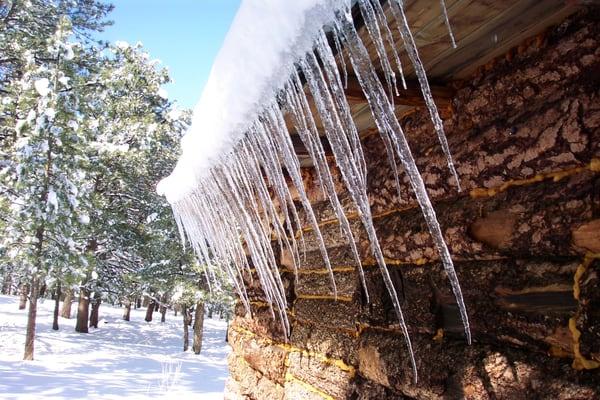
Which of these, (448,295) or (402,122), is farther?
(402,122)

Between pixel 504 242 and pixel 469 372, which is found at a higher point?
pixel 504 242

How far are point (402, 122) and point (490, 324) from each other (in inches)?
31.4

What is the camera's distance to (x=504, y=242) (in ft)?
4.09

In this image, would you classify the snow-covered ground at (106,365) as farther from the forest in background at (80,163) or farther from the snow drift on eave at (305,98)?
the snow drift on eave at (305,98)

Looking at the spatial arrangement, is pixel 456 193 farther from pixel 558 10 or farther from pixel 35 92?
pixel 35 92

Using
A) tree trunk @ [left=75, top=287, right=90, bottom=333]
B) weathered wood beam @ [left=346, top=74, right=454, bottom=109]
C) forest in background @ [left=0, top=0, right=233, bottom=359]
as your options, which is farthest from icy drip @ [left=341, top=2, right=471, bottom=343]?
tree trunk @ [left=75, top=287, right=90, bottom=333]

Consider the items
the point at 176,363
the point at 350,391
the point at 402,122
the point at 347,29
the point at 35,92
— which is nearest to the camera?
the point at 347,29

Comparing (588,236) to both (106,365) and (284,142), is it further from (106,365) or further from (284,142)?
(106,365)

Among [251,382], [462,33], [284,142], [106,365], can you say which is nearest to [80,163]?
[106,365]

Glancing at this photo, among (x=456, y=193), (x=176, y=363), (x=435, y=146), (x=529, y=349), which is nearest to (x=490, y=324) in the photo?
(x=529, y=349)

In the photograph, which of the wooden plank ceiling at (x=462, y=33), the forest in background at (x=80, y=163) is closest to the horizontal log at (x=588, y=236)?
the wooden plank ceiling at (x=462, y=33)

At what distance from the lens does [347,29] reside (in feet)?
3.30

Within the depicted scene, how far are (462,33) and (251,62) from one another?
57 cm

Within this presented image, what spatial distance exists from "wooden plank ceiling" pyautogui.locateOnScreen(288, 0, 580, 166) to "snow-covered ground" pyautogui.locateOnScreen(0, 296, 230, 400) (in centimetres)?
871
